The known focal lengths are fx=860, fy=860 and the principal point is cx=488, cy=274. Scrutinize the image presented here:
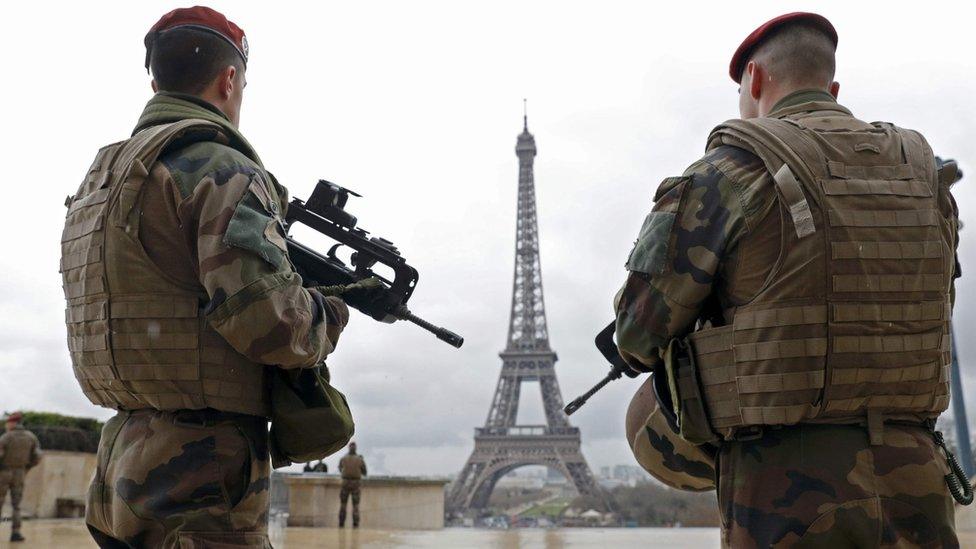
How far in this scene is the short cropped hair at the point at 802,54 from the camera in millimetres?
2973

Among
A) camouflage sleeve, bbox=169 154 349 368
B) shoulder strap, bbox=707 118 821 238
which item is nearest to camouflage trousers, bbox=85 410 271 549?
camouflage sleeve, bbox=169 154 349 368

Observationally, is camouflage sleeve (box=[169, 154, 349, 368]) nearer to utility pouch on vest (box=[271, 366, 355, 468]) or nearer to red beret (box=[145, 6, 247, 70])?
utility pouch on vest (box=[271, 366, 355, 468])

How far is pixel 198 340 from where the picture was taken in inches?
109

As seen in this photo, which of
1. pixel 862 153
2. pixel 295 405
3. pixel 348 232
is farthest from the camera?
pixel 348 232

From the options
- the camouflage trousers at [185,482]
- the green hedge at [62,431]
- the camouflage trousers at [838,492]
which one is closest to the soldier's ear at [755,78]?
the camouflage trousers at [838,492]

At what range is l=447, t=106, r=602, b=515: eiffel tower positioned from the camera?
5491cm

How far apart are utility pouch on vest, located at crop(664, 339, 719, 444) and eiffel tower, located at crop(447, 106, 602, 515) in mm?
50864

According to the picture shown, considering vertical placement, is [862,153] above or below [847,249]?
above

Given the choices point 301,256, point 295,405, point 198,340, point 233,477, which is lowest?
point 233,477

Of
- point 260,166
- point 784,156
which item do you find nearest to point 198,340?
point 260,166

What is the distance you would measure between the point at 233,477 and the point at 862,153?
87.0 inches

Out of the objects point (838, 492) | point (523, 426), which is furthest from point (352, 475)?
point (523, 426)

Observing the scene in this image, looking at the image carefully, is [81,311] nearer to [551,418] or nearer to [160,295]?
[160,295]

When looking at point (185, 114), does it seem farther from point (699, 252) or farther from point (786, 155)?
point (786, 155)
